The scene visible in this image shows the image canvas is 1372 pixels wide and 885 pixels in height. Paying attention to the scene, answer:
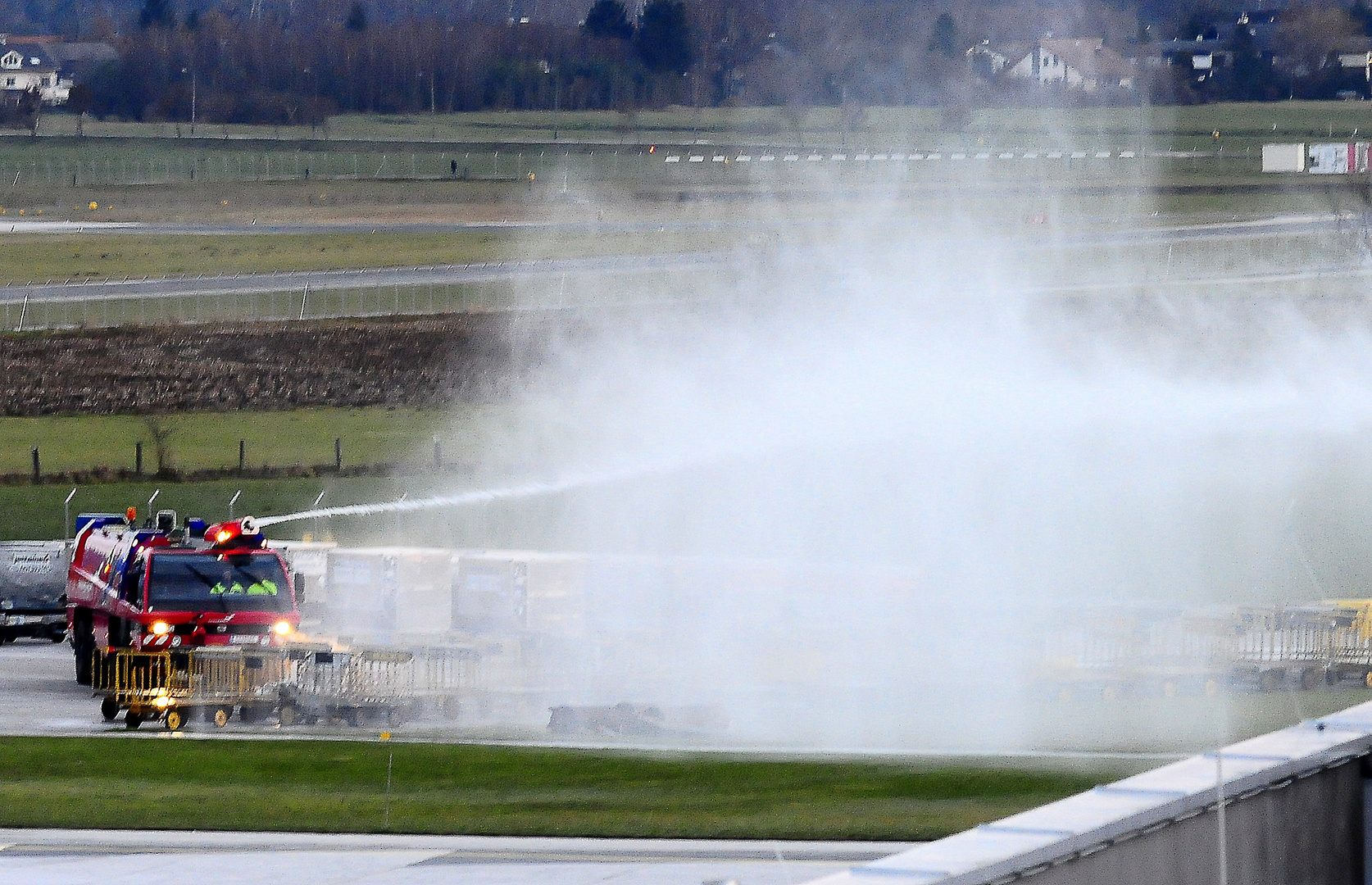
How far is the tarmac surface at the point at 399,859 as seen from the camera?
2148 cm

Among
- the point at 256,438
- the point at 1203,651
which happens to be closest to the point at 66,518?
the point at 256,438

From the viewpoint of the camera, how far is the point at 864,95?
66438 millimetres

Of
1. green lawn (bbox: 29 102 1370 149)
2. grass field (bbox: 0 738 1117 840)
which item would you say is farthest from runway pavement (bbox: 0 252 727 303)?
grass field (bbox: 0 738 1117 840)

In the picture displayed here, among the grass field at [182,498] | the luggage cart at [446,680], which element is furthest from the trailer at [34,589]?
the luggage cart at [446,680]

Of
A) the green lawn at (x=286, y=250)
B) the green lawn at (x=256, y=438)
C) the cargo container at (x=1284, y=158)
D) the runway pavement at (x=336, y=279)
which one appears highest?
the cargo container at (x=1284, y=158)

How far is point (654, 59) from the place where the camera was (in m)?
121

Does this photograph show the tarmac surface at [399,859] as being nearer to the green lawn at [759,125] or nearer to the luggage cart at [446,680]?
the luggage cart at [446,680]

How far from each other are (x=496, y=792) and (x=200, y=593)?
378 inches

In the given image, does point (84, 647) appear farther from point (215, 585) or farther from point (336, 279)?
point (336, 279)

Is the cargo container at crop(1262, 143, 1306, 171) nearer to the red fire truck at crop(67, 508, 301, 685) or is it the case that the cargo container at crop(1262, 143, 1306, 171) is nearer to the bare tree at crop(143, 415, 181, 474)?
the bare tree at crop(143, 415, 181, 474)

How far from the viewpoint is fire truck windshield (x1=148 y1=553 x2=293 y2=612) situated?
1371 inches

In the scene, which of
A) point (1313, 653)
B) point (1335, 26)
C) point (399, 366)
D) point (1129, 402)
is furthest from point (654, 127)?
point (1313, 653)

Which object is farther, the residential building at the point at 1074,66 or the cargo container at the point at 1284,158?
the cargo container at the point at 1284,158

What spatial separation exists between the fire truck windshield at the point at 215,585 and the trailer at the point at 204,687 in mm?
1295
